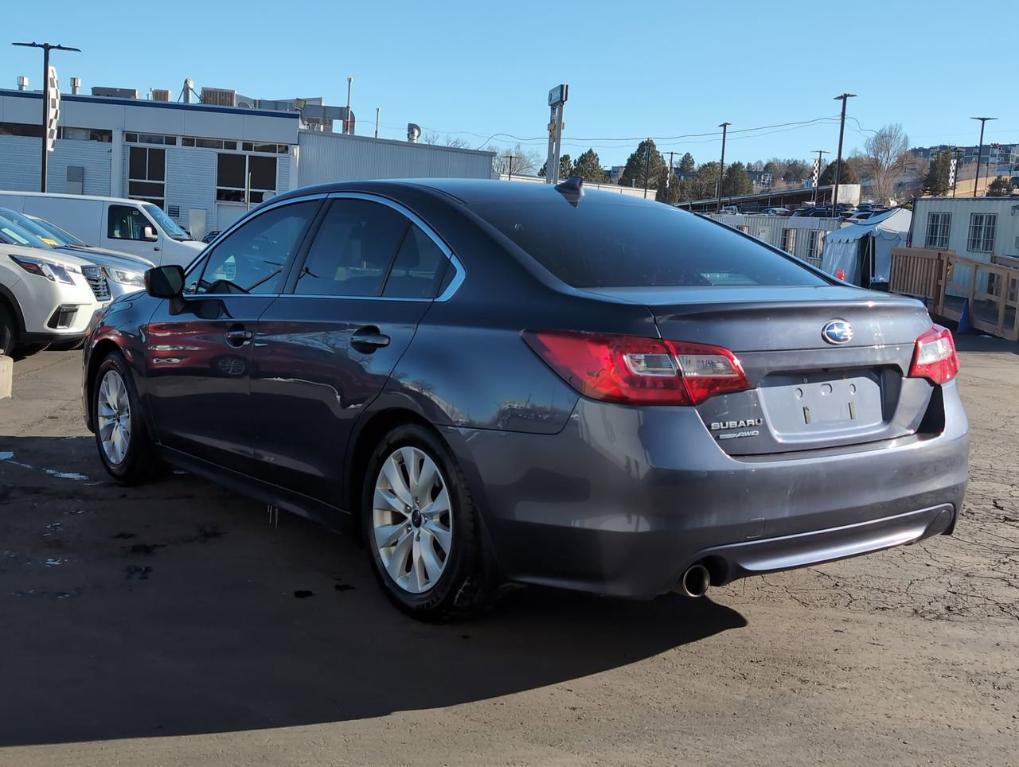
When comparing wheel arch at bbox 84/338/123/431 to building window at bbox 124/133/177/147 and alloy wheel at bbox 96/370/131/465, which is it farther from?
building window at bbox 124/133/177/147

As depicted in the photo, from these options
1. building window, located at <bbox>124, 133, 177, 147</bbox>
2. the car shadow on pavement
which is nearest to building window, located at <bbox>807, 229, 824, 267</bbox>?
building window, located at <bbox>124, 133, 177, 147</bbox>

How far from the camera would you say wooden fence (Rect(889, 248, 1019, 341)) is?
20.8m

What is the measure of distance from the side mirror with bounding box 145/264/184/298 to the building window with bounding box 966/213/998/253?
94.2 feet

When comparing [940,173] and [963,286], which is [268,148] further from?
[940,173]

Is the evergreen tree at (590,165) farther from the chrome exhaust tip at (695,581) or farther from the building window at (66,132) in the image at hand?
the chrome exhaust tip at (695,581)

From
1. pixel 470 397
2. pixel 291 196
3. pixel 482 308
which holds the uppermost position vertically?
pixel 291 196

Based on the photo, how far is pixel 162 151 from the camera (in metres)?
42.1

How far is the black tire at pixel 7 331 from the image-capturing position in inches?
429

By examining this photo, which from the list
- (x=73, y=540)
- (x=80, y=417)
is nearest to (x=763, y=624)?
(x=73, y=540)

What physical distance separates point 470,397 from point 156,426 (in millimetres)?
2649

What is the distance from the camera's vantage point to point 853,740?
3.27 m

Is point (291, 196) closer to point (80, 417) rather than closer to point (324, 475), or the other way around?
point (324, 475)

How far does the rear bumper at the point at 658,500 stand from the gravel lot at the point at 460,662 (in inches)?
16.3

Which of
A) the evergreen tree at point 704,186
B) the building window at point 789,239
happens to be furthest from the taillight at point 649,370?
the evergreen tree at point 704,186
